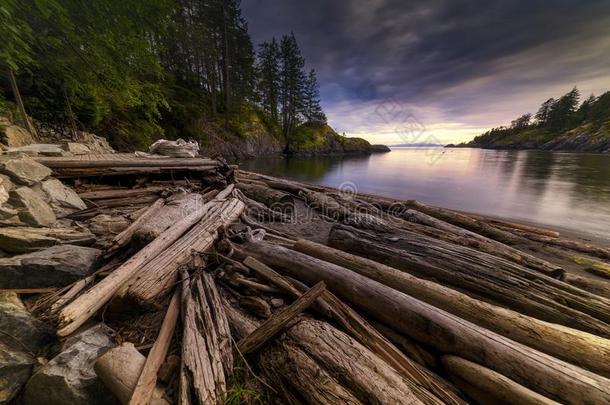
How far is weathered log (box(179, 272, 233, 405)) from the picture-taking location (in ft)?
5.54

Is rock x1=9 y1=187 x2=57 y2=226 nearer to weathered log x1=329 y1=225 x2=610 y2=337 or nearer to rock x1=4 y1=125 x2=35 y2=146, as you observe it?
weathered log x1=329 y1=225 x2=610 y2=337

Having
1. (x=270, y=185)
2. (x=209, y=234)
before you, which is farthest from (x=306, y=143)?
(x=209, y=234)

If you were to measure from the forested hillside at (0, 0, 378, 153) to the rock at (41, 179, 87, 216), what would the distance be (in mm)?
2558

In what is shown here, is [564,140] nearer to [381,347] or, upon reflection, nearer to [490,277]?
[490,277]

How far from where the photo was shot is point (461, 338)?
2.15 m

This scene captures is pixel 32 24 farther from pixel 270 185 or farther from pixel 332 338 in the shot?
pixel 332 338

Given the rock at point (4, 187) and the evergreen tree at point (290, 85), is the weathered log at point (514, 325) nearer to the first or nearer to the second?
the rock at point (4, 187)

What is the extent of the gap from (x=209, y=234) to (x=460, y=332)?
4172mm

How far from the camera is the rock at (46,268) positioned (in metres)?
2.43

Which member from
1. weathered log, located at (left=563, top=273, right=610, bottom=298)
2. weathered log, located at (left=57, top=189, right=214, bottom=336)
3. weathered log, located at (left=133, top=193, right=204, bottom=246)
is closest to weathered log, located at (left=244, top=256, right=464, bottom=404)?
weathered log, located at (left=57, top=189, right=214, bottom=336)

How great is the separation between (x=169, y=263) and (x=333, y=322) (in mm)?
2469

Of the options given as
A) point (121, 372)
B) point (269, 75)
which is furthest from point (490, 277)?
point (269, 75)

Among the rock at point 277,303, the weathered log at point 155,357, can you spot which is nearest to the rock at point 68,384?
the weathered log at point 155,357

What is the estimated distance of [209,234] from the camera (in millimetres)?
4254
